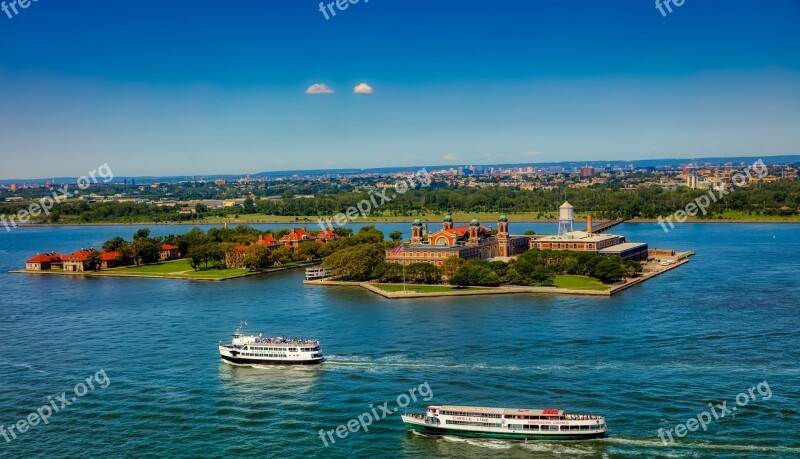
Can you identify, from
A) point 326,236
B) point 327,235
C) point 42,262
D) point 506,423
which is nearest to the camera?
point 506,423

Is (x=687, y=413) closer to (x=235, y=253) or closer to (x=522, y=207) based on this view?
(x=235, y=253)

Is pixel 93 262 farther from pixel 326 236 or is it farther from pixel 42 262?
pixel 326 236

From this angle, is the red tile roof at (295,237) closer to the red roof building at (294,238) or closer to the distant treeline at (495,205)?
the red roof building at (294,238)

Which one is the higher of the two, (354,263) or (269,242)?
(269,242)

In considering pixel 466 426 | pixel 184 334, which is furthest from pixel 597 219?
pixel 466 426

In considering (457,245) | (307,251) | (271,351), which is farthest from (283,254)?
(271,351)

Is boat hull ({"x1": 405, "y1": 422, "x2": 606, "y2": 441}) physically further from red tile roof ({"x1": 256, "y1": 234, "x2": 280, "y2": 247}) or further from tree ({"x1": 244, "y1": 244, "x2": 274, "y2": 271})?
red tile roof ({"x1": 256, "y1": 234, "x2": 280, "y2": 247})

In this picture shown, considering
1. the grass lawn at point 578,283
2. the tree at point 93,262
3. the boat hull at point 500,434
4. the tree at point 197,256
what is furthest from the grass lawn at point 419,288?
the tree at point 93,262
